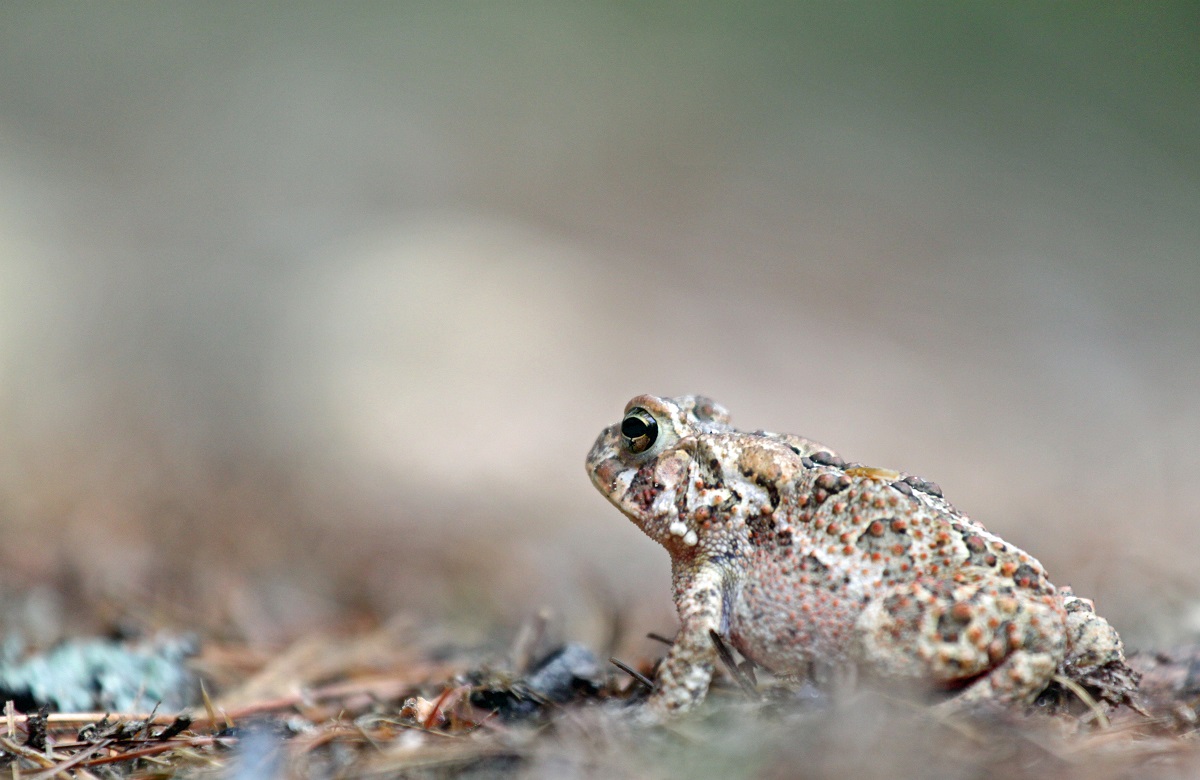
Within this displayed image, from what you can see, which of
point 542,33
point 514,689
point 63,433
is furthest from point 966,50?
point 514,689

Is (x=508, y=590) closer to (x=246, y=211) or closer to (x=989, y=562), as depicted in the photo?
(x=989, y=562)

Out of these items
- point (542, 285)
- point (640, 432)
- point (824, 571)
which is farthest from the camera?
point (542, 285)

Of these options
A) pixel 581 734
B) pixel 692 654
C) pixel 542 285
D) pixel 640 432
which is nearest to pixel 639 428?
pixel 640 432

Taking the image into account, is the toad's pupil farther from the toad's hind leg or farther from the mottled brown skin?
the toad's hind leg

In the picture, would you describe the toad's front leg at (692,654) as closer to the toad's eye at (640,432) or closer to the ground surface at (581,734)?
the ground surface at (581,734)

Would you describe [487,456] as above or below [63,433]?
above

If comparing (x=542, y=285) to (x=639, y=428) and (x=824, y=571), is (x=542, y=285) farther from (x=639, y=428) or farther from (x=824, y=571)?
(x=824, y=571)
